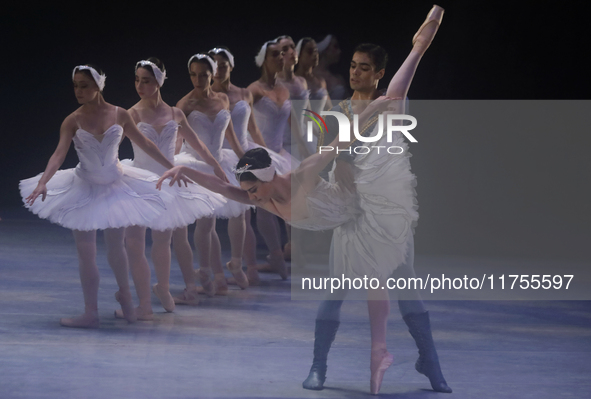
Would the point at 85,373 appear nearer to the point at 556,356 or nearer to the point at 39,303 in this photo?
the point at 39,303

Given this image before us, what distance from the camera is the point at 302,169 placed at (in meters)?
2.49

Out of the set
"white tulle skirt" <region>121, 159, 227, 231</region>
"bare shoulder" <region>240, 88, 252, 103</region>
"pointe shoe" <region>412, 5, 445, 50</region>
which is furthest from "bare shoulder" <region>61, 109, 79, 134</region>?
"pointe shoe" <region>412, 5, 445, 50</region>

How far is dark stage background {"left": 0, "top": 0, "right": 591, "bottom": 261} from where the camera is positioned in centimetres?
705

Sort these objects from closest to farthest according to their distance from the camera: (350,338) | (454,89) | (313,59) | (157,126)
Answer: (350,338) < (157,126) < (313,59) < (454,89)

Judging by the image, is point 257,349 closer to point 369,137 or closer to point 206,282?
point 369,137

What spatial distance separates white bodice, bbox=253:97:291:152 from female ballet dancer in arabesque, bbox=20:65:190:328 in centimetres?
163

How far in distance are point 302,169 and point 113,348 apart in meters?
1.14

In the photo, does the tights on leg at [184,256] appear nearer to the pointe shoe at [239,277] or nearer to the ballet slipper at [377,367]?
the pointe shoe at [239,277]

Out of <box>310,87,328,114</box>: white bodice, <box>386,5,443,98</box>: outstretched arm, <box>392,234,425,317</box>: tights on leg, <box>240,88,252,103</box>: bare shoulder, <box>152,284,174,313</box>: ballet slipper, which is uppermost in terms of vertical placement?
<box>386,5,443,98</box>: outstretched arm

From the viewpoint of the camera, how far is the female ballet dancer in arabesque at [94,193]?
3.28m

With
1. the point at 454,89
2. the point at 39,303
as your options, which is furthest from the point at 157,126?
the point at 454,89

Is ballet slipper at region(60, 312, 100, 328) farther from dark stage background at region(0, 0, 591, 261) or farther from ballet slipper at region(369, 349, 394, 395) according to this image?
dark stage background at region(0, 0, 591, 261)

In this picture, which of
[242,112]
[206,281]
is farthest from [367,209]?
[242,112]

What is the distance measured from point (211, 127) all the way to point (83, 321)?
1401mm
